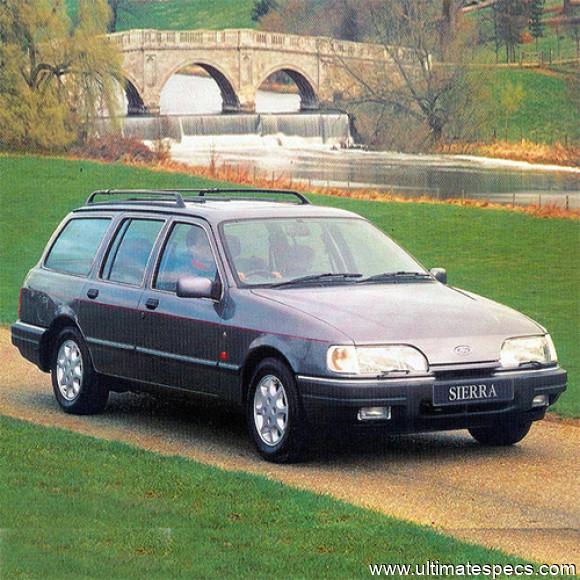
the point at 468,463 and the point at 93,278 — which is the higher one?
the point at 93,278

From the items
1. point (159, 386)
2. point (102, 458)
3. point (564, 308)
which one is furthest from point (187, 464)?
point (564, 308)

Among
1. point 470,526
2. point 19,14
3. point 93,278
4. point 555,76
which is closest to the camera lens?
point 470,526

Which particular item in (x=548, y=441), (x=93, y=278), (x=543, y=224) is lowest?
(x=543, y=224)

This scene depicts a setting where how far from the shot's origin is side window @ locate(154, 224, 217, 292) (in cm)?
1119

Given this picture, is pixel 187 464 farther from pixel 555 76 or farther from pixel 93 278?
pixel 555 76

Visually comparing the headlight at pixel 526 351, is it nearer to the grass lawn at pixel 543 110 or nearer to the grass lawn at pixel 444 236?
the grass lawn at pixel 444 236

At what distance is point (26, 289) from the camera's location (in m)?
13.2

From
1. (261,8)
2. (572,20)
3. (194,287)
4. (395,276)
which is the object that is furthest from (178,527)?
(261,8)

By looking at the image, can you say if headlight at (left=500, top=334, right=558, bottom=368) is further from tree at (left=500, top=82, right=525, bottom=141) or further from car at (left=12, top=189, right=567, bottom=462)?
tree at (left=500, top=82, right=525, bottom=141)

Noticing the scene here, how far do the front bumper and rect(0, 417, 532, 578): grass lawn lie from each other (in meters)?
0.76

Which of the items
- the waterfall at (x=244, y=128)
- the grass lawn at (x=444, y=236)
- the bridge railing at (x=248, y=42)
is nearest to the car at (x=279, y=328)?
the grass lawn at (x=444, y=236)

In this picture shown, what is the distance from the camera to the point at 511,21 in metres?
41.3

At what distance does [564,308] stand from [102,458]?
579 inches

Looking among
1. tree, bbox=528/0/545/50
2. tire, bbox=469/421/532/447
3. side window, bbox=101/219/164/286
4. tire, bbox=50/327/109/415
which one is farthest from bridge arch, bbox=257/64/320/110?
tire, bbox=469/421/532/447
